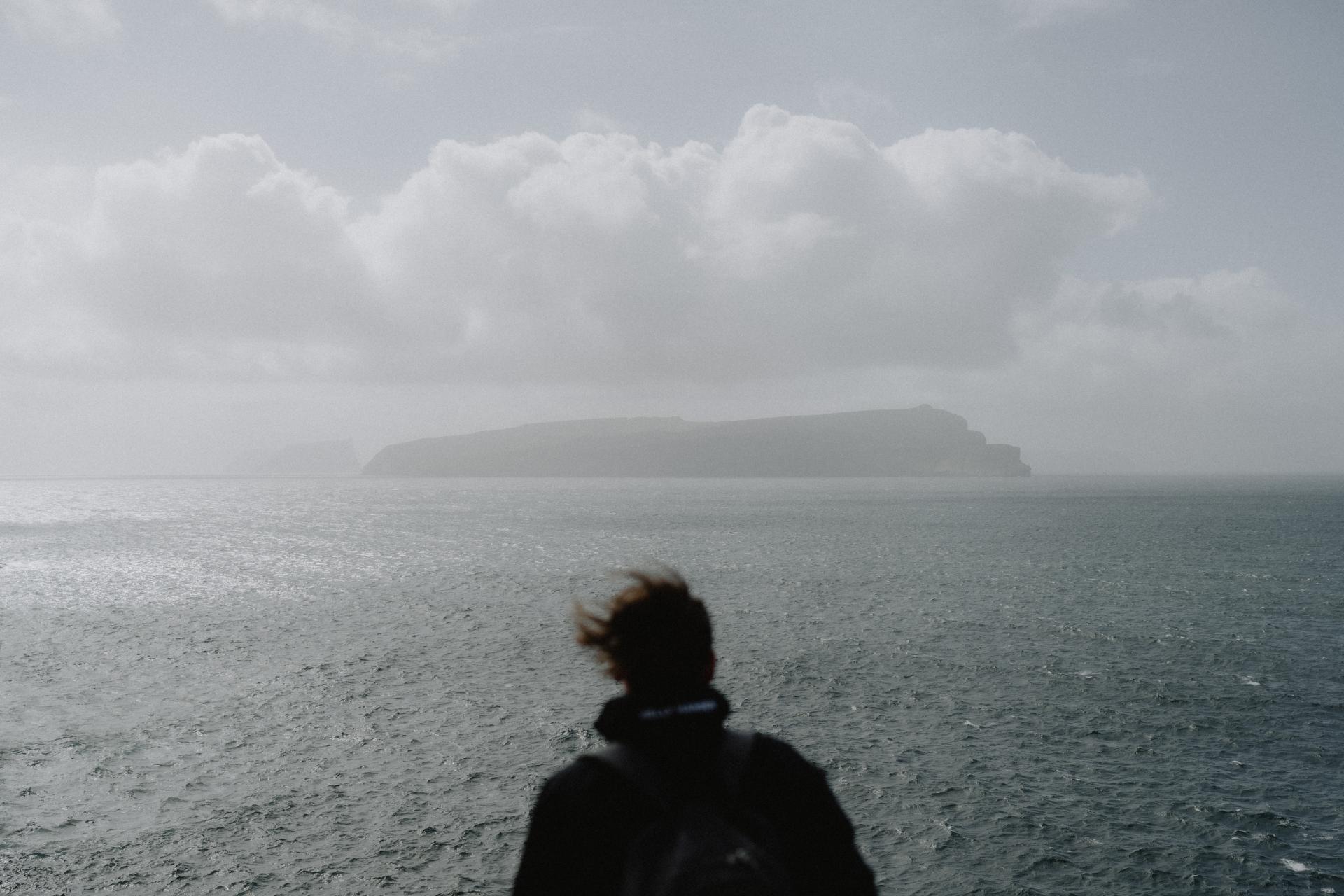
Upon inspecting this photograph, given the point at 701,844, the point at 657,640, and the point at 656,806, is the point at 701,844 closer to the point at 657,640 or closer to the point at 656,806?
Answer: the point at 656,806

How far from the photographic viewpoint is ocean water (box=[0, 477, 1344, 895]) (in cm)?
1909

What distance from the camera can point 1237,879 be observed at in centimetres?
1802

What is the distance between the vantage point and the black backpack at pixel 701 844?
3355 millimetres

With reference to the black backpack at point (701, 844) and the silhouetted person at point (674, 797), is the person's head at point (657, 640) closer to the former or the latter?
the silhouetted person at point (674, 797)

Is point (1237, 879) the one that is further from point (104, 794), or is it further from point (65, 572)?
point (65, 572)

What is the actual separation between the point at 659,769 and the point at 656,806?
0.45 ft

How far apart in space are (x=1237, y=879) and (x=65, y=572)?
83.5 m

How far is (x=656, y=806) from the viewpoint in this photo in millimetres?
3473

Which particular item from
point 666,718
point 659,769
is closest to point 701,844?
point 659,769

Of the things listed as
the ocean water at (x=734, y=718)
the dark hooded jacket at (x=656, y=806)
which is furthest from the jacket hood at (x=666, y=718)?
the ocean water at (x=734, y=718)

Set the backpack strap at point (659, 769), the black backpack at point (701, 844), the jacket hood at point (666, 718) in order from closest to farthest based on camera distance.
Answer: the black backpack at point (701, 844) → the backpack strap at point (659, 769) → the jacket hood at point (666, 718)

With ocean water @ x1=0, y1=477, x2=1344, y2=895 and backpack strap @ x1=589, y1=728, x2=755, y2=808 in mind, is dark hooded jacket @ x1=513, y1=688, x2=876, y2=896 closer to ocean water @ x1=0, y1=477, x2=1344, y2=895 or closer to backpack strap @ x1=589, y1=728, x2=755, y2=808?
backpack strap @ x1=589, y1=728, x2=755, y2=808

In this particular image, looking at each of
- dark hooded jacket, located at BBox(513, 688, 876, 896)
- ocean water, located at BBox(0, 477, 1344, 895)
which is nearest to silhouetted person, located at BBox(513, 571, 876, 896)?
dark hooded jacket, located at BBox(513, 688, 876, 896)

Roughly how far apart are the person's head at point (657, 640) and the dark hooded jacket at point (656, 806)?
0.08m
